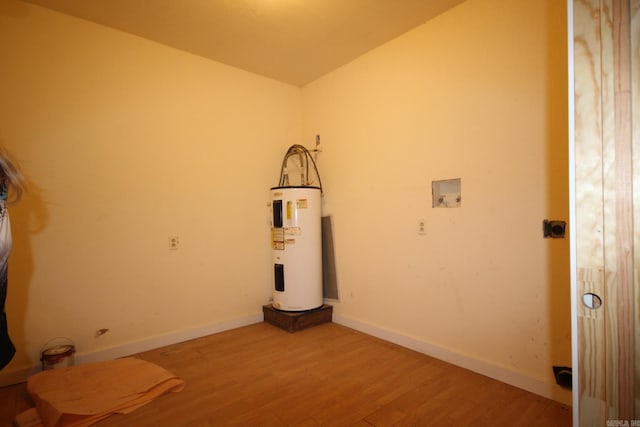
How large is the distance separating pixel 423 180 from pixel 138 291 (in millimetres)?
2470

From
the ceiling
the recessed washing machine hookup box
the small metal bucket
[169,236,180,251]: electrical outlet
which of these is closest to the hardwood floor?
the small metal bucket

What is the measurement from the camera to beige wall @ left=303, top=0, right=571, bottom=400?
1835 millimetres

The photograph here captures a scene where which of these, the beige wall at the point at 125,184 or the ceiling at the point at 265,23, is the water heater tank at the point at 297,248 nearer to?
the beige wall at the point at 125,184

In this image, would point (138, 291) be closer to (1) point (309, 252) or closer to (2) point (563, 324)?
(1) point (309, 252)

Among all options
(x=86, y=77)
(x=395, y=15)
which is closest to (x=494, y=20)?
(x=395, y=15)

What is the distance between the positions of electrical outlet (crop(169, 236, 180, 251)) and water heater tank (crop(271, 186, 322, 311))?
89cm

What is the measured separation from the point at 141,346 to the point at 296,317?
1.30 metres

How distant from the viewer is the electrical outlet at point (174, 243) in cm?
275

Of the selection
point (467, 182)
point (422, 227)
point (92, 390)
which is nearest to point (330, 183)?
point (422, 227)

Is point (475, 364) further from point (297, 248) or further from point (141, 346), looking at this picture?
point (141, 346)

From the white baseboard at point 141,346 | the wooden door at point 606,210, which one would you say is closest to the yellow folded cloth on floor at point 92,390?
the white baseboard at point 141,346

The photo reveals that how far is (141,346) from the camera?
2.57 m

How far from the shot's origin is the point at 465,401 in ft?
5.95

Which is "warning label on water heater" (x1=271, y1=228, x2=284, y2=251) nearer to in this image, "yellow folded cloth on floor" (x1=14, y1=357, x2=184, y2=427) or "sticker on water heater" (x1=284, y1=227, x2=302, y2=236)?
"sticker on water heater" (x1=284, y1=227, x2=302, y2=236)
